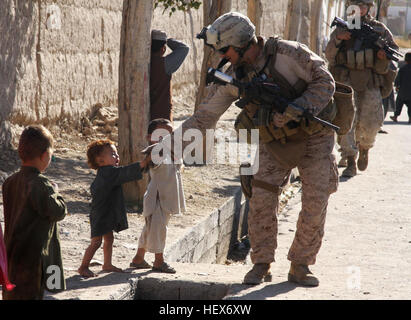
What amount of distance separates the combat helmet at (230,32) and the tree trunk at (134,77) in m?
2.66

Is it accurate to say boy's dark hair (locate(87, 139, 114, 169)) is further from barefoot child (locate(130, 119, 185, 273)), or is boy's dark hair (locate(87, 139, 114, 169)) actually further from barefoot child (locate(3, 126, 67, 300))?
barefoot child (locate(3, 126, 67, 300))

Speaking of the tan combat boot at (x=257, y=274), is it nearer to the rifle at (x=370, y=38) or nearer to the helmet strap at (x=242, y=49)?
the helmet strap at (x=242, y=49)

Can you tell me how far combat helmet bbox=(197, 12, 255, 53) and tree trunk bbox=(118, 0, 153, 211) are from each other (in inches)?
105

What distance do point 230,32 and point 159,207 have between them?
1357 millimetres

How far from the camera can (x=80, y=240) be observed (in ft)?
20.7

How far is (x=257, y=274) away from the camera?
5375mm

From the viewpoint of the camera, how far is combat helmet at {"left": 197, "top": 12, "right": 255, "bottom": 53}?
5004mm

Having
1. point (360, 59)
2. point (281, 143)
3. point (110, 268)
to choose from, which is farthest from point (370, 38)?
point (110, 268)

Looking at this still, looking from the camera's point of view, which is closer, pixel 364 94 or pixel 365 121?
pixel 364 94

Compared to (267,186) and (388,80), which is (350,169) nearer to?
(388,80)

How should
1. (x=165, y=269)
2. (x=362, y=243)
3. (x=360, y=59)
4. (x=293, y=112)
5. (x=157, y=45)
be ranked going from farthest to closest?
(x=360, y=59) < (x=157, y=45) < (x=362, y=243) < (x=165, y=269) < (x=293, y=112)


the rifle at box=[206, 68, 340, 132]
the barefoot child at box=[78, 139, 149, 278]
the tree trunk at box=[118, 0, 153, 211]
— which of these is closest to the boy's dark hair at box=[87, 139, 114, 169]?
the barefoot child at box=[78, 139, 149, 278]

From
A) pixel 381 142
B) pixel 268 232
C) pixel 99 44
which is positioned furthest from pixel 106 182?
pixel 381 142

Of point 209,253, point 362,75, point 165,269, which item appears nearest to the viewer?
point 165,269
